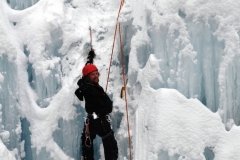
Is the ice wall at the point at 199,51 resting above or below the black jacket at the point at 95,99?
above

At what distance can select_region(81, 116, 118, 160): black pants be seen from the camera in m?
3.38

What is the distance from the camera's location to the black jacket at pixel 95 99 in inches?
128

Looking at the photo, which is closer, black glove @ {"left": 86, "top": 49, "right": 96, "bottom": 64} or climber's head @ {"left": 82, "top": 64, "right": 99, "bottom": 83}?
climber's head @ {"left": 82, "top": 64, "right": 99, "bottom": 83}

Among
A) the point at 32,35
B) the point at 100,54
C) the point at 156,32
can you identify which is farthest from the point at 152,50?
the point at 32,35

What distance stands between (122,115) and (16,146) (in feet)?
4.40

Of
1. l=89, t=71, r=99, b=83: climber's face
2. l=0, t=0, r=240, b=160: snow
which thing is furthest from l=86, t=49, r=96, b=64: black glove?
l=89, t=71, r=99, b=83: climber's face

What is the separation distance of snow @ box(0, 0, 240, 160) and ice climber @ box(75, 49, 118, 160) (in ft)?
1.05

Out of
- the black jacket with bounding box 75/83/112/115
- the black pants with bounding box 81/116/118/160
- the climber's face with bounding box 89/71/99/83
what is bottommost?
the black pants with bounding box 81/116/118/160

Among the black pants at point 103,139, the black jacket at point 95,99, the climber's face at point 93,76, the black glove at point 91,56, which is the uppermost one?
the black glove at point 91,56

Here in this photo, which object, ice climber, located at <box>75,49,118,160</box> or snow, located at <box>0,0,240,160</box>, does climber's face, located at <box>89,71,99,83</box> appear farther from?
snow, located at <box>0,0,240,160</box>

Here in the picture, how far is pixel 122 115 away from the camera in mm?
3834

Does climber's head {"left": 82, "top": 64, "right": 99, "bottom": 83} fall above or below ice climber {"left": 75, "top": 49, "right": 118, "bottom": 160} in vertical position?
above

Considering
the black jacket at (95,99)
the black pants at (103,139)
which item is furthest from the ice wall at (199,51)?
the black pants at (103,139)

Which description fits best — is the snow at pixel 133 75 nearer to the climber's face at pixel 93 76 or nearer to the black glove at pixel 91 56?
the black glove at pixel 91 56
